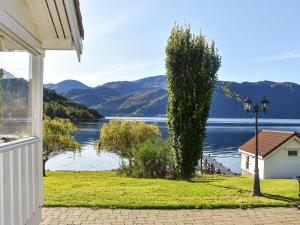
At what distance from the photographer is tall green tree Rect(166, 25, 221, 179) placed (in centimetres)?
2256

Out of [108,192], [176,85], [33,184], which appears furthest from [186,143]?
[33,184]

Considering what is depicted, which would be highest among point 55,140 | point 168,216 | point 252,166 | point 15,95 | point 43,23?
point 43,23

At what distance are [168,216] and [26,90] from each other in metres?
4.65

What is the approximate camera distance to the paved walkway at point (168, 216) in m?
8.80

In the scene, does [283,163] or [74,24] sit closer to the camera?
[74,24]

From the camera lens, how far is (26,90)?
6.33 metres

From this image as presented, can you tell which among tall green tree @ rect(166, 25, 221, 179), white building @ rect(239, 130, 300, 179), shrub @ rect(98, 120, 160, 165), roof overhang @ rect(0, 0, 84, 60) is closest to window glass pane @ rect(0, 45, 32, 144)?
roof overhang @ rect(0, 0, 84, 60)

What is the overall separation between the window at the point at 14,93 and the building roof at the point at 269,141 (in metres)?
32.8

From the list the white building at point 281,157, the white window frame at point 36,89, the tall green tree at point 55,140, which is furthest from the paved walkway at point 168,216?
the tall green tree at point 55,140

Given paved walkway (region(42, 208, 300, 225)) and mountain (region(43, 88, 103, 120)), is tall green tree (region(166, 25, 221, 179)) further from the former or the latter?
mountain (region(43, 88, 103, 120))

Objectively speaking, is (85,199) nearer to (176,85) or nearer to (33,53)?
(33,53)

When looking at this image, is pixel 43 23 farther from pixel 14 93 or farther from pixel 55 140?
pixel 55 140

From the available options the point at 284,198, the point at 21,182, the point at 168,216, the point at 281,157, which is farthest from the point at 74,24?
the point at 281,157

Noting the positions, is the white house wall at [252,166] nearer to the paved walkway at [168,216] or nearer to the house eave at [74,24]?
the paved walkway at [168,216]
